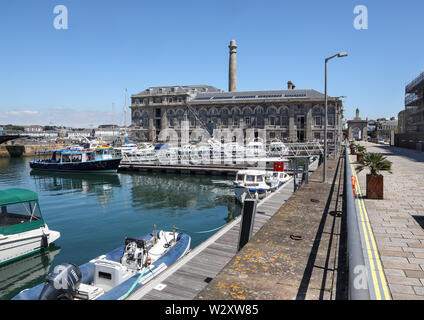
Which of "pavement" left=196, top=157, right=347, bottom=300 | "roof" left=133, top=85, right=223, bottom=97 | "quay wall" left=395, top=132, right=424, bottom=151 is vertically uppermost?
"roof" left=133, top=85, right=223, bottom=97

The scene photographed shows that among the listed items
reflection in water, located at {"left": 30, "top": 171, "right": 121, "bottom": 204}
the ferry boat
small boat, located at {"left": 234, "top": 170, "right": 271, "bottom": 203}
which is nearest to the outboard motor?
small boat, located at {"left": 234, "top": 170, "right": 271, "bottom": 203}

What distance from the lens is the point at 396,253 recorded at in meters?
8.23

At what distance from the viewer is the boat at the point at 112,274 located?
8430 mm

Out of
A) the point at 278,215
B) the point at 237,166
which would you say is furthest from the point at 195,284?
the point at 237,166

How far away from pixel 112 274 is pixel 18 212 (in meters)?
9.02

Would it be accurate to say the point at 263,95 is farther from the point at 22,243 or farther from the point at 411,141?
the point at 22,243

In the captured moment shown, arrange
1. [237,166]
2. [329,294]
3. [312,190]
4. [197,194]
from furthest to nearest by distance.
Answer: [237,166] < [197,194] < [312,190] < [329,294]

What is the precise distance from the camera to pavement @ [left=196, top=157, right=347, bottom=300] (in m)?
6.38

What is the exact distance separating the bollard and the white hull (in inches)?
455

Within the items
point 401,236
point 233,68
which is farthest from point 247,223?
point 233,68

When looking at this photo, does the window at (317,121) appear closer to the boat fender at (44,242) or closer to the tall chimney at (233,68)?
the tall chimney at (233,68)

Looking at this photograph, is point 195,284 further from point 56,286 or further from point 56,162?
point 56,162

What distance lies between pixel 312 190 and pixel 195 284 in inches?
469

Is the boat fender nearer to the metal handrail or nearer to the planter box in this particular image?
the metal handrail
